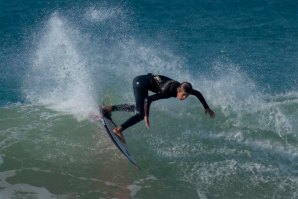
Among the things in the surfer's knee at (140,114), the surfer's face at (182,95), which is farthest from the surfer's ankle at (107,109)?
the surfer's face at (182,95)

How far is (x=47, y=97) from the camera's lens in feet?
49.4

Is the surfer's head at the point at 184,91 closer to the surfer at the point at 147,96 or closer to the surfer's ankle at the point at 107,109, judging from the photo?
the surfer at the point at 147,96

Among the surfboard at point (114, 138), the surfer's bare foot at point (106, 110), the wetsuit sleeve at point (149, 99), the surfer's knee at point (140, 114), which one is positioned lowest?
the surfboard at point (114, 138)

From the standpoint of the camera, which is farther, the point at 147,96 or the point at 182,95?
the point at 147,96

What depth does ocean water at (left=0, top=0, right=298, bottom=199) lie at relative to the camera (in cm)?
1051

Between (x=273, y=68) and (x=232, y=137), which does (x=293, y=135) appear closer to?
(x=232, y=137)

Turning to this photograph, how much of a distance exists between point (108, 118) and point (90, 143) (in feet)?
2.40

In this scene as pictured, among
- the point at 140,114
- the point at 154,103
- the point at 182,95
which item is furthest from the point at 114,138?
the point at 154,103

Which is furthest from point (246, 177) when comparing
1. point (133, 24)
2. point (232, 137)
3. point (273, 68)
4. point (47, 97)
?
point (133, 24)

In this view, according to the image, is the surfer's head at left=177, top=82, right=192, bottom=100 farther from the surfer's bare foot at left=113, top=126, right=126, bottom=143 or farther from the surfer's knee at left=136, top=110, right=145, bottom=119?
the surfer's bare foot at left=113, top=126, right=126, bottom=143

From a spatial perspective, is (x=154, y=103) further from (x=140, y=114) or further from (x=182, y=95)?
(x=182, y=95)

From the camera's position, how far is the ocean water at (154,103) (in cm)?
1051

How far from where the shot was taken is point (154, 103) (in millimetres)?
14414

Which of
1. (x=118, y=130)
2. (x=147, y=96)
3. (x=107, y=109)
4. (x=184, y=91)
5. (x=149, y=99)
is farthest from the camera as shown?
(x=107, y=109)
